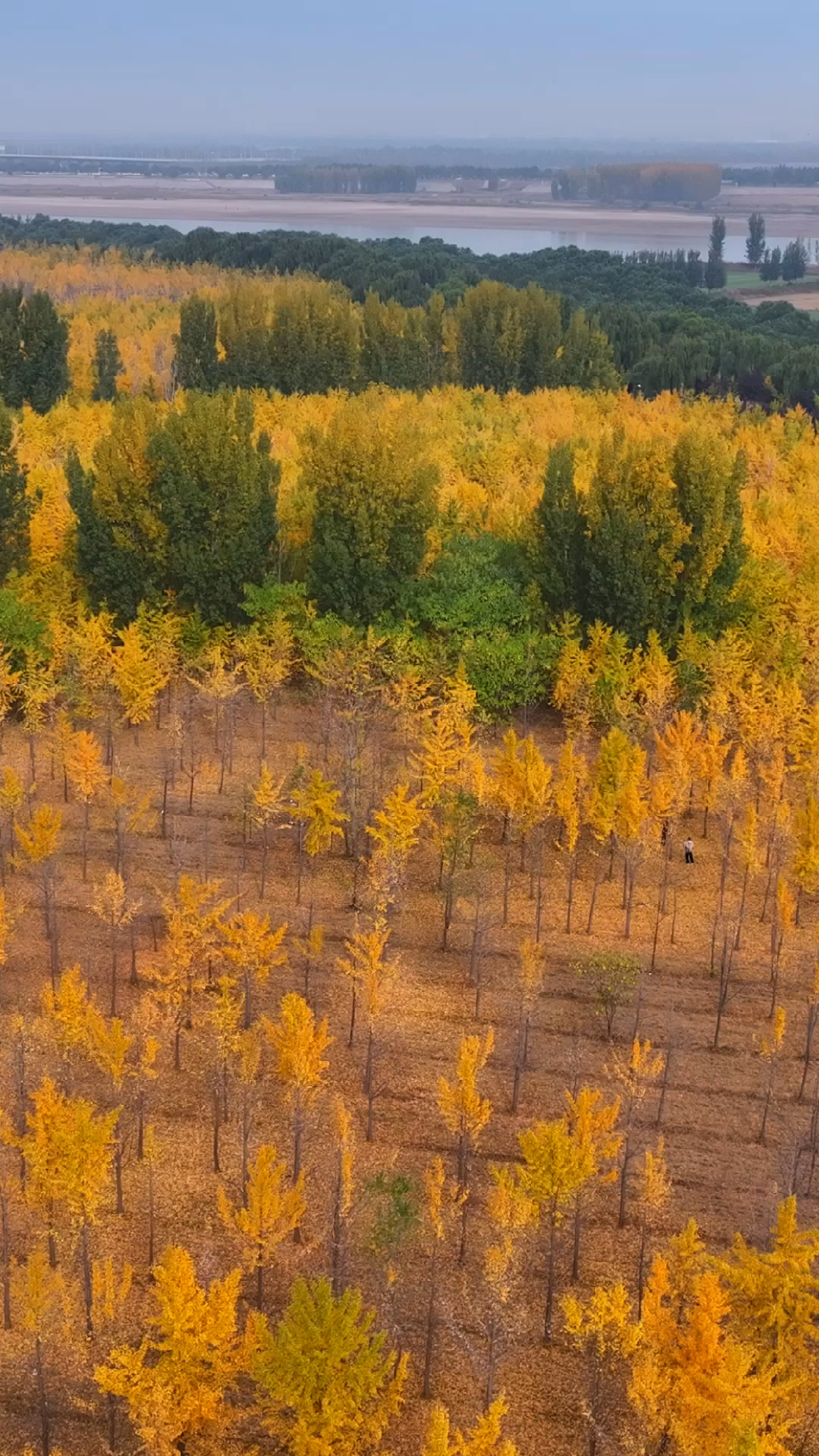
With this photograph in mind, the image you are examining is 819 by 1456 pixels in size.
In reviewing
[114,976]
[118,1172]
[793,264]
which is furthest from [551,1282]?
[793,264]

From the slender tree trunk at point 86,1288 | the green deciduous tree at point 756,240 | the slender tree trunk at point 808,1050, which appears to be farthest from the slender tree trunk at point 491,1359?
the green deciduous tree at point 756,240

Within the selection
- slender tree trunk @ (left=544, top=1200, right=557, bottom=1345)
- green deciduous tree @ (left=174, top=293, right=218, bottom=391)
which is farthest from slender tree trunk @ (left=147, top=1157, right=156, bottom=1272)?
green deciduous tree @ (left=174, top=293, right=218, bottom=391)

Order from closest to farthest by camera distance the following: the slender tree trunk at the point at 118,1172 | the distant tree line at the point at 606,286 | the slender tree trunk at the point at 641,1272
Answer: the slender tree trunk at the point at 641,1272
the slender tree trunk at the point at 118,1172
the distant tree line at the point at 606,286

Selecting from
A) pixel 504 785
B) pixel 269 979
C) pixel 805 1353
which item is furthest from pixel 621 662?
pixel 805 1353

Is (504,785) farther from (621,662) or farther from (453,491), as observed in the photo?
(453,491)

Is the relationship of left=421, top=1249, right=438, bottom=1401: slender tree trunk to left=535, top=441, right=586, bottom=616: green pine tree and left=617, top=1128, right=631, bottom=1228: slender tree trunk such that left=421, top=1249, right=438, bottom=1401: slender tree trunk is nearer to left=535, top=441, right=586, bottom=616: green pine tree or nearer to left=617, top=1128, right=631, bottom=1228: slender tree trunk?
left=617, top=1128, right=631, bottom=1228: slender tree trunk

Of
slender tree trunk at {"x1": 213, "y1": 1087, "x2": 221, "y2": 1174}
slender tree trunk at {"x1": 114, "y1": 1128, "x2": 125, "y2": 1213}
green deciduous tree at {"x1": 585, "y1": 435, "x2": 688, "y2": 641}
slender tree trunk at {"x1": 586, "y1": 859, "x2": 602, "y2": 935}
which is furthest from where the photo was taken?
green deciduous tree at {"x1": 585, "y1": 435, "x2": 688, "y2": 641}

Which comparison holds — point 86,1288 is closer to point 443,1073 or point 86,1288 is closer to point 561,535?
point 443,1073

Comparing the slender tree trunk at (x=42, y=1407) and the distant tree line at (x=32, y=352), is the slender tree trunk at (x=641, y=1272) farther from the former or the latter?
the distant tree line at (x=32, y=352)
